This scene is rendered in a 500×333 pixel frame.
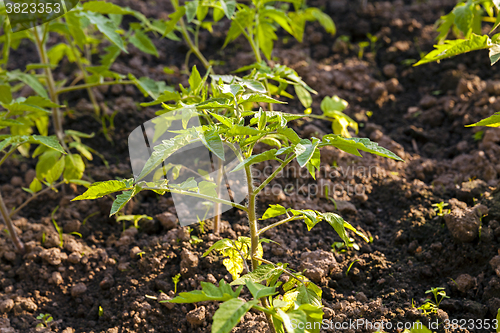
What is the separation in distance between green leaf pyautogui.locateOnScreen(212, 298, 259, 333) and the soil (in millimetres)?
607

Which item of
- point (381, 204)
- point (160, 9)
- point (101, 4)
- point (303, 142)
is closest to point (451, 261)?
point (381, 204)

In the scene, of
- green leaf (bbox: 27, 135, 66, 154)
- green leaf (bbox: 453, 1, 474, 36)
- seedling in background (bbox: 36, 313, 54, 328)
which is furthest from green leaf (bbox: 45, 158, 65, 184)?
green leaf (bbox: 453, 1, 474, 36)

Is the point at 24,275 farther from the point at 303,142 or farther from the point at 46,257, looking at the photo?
the point at 303,142

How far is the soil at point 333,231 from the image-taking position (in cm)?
172

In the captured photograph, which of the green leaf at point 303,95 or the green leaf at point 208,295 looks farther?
the green leaf at point 303,95

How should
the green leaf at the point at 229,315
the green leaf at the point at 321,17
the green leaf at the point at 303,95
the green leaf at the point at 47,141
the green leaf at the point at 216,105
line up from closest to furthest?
the green leaf at the point at 229,315, the green leaf at the point at 216,105, the green leaf at the point at 47,141, the green leaf at the point at 303,95, the green leaf at the point at 321,17

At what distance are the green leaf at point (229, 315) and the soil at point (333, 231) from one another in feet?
1.99

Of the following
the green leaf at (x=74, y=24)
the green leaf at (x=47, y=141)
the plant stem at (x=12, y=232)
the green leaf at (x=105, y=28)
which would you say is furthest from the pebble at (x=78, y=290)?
the green leaf at (x=74, y=24)

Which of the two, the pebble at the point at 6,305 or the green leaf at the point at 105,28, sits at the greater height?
the green leaf at the point at 105,28

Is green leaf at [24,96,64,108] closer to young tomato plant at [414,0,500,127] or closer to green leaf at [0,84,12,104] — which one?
green leaf at [0,84,12,104]

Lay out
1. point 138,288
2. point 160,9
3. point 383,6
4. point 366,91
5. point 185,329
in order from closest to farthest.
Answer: point 185,329, point 138,288, point 366,91, point 383,6, point 160,9

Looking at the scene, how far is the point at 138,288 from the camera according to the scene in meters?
1.83

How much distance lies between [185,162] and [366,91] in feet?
5.21

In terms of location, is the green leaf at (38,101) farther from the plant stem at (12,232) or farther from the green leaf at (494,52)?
the green leaf at (494,52)
